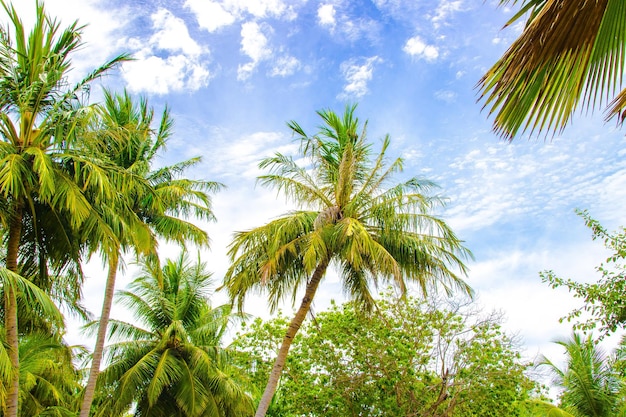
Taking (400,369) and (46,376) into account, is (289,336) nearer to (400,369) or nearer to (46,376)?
(400,369)

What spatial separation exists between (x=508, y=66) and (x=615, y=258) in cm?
1008

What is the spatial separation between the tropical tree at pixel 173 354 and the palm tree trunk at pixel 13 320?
5.48 meters

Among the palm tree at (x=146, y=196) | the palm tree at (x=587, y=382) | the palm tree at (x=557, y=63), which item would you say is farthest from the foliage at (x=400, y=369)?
the palm tree at (x=557, y=63)

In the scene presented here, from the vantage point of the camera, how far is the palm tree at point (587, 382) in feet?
47.6

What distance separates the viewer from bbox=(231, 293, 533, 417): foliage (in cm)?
1438

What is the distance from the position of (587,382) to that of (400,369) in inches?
218

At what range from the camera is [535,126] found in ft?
7.58

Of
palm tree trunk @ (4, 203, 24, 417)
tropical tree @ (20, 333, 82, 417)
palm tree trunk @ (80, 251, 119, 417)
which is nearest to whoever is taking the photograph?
palm tree trunk @ (4, 203, 24, 417)

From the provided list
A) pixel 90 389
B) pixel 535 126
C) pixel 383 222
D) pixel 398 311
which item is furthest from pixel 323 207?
pixel 535 126

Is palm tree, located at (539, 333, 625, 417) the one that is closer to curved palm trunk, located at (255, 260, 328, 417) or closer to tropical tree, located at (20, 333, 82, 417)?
curved palm trunk, located at (255, 260, 328, 417)

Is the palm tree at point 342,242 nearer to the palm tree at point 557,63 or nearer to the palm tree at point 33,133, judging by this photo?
the palm tree at point 33,133

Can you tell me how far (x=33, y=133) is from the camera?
979 cm

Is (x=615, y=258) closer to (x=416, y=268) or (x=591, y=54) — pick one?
(x=416, y=268)

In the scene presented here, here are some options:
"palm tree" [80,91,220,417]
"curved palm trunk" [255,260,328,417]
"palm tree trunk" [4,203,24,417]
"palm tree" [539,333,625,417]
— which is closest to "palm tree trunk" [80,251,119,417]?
"palm tree" [80,91,220,417]
